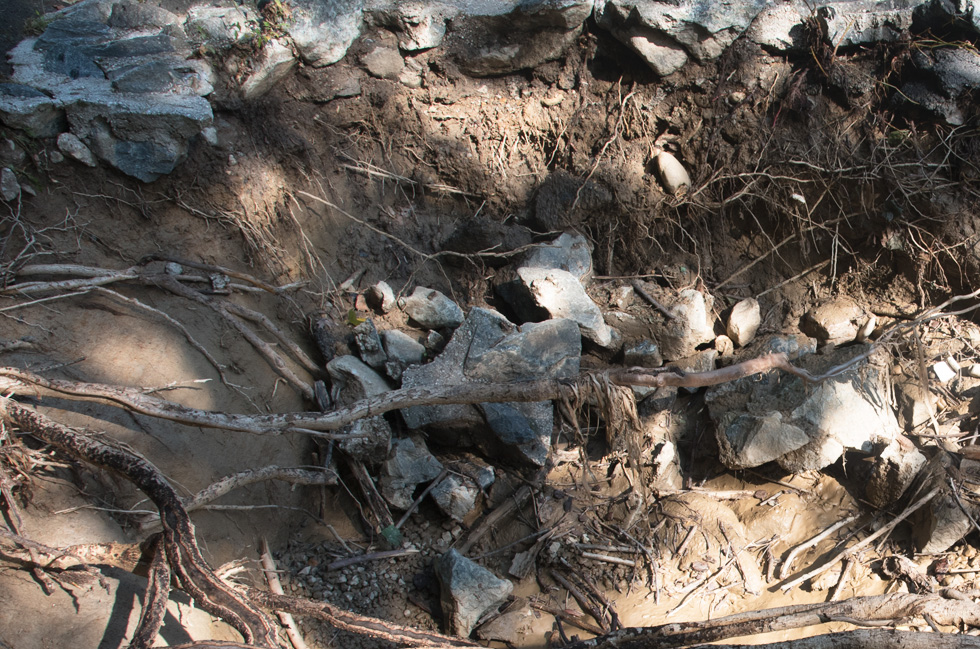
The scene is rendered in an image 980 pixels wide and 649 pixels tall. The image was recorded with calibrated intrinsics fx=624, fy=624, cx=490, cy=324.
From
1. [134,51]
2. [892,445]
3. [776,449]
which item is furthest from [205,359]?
[892,445]

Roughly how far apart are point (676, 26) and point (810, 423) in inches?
103

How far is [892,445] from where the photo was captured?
336cm

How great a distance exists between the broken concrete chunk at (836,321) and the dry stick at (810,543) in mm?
1162

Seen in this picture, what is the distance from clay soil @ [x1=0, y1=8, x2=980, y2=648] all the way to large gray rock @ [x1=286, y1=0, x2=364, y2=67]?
10 centimetres

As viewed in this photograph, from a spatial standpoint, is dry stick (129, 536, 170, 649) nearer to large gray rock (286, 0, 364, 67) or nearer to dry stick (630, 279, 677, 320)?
large gray rock (286, 0, 364, 67)

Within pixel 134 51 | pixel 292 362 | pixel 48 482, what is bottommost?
pixel 292 362

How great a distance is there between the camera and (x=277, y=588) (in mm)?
2932

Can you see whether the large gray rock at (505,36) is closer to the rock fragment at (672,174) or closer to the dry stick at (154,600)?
the rock fragment at (672,174)

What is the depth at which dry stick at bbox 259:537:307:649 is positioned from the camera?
2.78 m

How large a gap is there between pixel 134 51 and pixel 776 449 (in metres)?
4.32

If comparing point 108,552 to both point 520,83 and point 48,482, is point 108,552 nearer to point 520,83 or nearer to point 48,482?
point 48,482

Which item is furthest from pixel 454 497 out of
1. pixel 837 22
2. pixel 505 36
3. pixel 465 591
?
pixel 837 22

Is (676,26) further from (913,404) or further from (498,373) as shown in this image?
(913,404)

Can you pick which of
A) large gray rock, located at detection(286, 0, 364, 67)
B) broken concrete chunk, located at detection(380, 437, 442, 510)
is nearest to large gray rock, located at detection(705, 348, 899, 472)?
broken concrete chunk, located at detection(380, 437, 442, 510)
